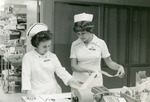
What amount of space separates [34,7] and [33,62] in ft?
5.89

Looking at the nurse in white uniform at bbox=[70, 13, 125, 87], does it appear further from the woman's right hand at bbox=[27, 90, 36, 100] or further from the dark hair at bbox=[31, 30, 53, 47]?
the woman's right hand at bbox=[27, 90, 36, 100]

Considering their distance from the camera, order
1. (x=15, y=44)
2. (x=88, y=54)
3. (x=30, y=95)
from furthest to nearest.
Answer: (x=15, y=44) < (x=88, y=54) < (x=30, y=95)

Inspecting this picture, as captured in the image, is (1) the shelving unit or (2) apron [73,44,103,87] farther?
(1) the shelving unit

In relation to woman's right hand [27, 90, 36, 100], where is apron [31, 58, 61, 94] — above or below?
above

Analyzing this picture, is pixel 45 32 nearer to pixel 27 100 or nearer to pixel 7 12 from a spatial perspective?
pixel 27 100

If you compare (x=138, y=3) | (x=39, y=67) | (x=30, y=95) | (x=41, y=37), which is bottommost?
(x=30, y=95)

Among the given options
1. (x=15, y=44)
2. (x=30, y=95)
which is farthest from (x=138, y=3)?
(x=30, y=95)

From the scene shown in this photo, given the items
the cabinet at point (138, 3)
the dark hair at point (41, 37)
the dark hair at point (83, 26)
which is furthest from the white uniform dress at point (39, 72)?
the cabinet at point (138, 3)

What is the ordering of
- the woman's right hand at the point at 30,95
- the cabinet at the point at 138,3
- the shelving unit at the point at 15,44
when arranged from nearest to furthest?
the woman's right hand at the point at 30,95 → the cabinet at the point at 138,3 → the shelving unit at the point at 15,44

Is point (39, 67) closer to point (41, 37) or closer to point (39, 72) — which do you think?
point (39, 72)

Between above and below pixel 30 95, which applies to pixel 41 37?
above

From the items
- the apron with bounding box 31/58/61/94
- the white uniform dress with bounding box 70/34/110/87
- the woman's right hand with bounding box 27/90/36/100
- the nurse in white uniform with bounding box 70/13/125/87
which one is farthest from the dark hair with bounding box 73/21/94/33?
the woman's right hand with bounding box 27/90/36/100

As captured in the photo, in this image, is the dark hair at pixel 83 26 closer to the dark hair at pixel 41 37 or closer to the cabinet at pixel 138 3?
the dark hair at pixel 41 37

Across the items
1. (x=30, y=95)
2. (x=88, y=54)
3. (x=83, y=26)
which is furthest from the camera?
(x=88, y=54)
